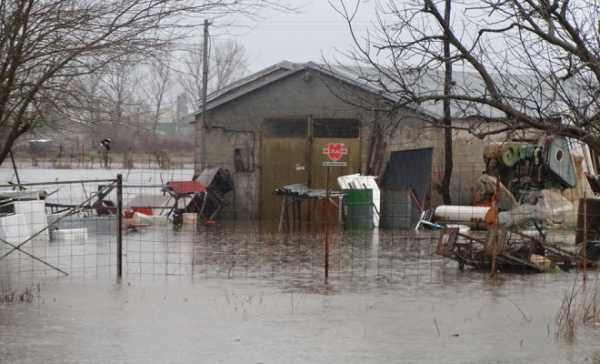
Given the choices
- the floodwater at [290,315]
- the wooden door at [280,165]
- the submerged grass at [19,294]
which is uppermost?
the wooden door at [280,165]

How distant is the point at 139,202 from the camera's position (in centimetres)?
2555

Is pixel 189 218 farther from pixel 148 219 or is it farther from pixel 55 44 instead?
pixel 55 44

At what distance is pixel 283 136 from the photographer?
27.5m

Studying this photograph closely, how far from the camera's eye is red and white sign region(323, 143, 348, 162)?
2702 centimetres

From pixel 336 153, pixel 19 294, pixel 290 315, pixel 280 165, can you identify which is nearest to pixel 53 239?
pixel 19 294

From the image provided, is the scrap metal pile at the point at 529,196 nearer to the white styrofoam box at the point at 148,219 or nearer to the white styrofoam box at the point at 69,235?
the white styrofoam box at the point at 148,219

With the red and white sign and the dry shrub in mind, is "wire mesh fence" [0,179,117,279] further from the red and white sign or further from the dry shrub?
the red and white sign

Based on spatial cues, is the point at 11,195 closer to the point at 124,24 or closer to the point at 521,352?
the point at 124,24

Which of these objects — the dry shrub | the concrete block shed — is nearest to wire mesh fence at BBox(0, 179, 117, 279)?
the dry shrub

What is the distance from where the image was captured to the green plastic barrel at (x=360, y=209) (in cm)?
2384

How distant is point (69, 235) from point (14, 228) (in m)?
1.65

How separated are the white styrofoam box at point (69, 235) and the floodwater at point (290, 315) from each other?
225 centimetres

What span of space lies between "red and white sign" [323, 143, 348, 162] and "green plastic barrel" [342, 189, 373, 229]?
10.2 ft

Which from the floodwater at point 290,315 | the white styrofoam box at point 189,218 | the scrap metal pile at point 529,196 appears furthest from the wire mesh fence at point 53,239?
the scrap metal pile at point 529,196
